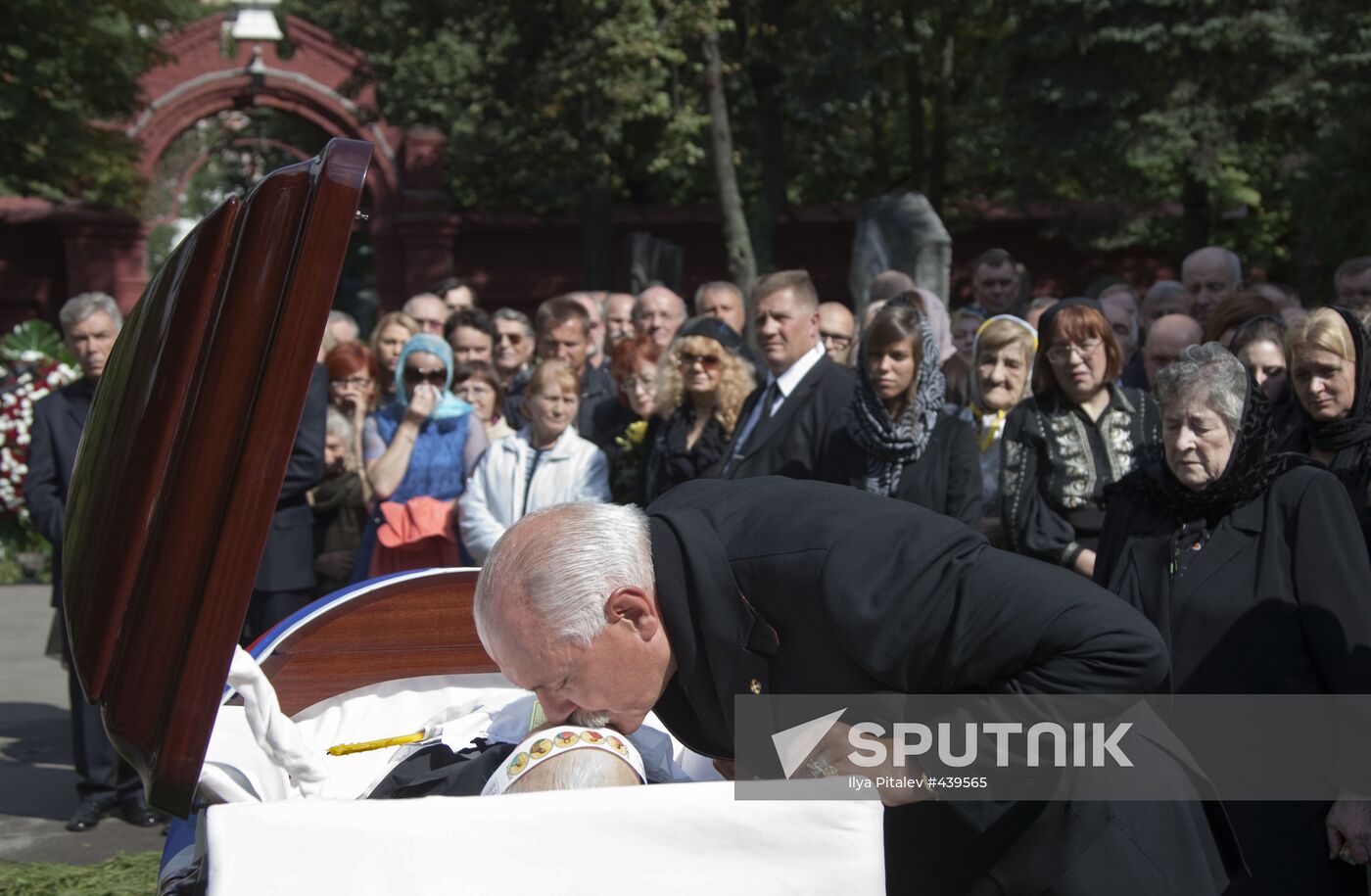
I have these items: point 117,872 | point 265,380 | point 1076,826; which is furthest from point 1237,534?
point 117,872

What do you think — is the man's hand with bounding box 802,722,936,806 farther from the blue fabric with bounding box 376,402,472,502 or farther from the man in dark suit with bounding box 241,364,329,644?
the blue fabric with bounding box 376,402,472,502

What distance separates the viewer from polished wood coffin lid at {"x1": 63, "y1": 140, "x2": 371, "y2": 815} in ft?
6.29

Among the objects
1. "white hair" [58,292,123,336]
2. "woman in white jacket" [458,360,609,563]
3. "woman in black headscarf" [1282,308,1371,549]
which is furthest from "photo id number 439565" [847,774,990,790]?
"white hair" [58,292,123,336]

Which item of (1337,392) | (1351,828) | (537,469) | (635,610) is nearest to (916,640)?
(635,610)

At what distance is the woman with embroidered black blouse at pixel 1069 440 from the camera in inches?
188

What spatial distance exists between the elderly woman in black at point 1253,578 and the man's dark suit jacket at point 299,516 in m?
3.17

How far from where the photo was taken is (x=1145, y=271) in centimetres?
2452

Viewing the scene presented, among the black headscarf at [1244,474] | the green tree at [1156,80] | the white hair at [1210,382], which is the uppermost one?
the green tree at [1156,80]

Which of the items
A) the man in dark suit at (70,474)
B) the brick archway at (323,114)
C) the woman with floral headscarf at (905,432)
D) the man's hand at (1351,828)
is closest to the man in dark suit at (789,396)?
the woman with floral headscarf at (905,432)

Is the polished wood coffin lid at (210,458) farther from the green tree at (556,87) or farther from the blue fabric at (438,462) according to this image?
the green tree at (556,87)

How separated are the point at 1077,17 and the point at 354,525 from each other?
12.2 m

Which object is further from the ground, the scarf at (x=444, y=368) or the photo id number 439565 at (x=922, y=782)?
the scarf at (x=444, y=368)

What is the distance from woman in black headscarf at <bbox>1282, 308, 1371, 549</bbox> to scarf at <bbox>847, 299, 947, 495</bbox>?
1.16 metres

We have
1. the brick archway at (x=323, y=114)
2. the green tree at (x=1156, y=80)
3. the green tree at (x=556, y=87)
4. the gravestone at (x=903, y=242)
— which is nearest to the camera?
the gravestone at (x=903, y=242)
